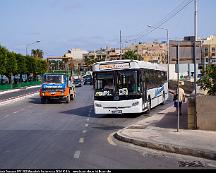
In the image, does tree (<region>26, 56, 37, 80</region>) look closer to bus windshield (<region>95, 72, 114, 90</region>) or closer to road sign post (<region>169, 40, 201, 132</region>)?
bus windshield (<region>95, 72, 114, 90</region>)

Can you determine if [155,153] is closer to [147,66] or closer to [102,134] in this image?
[102,134]

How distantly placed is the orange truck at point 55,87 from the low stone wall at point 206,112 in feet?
67.4

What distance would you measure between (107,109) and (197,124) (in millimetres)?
7431

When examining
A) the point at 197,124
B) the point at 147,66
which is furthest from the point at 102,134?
the point at 147,66

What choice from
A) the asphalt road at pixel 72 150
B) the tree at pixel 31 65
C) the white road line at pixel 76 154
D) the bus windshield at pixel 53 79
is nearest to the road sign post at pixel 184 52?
the asphalt road at pixel 72 150

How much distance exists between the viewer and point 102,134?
15805mm

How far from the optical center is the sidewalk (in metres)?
11.2

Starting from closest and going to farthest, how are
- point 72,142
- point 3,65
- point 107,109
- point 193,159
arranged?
1. point 193,159
2. point 72,142
3. point 107,109
4. point 3,65

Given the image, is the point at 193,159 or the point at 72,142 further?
the point at 72,142

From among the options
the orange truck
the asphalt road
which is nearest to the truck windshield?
the orange truck

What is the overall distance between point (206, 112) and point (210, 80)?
83.5 inches

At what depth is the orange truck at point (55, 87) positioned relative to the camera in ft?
114

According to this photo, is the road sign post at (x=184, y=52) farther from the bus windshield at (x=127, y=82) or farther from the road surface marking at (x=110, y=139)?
the bus windshield at (x=127, y=82)

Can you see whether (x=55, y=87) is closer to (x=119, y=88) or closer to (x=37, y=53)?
(x=119, y=88)
